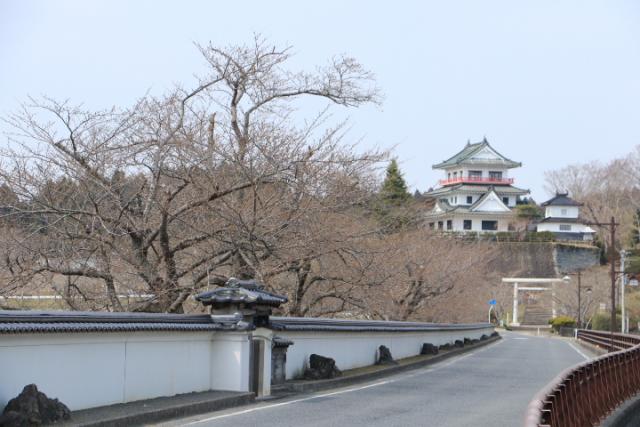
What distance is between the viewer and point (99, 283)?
67.4ft

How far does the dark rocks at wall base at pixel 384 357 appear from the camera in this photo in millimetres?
22469

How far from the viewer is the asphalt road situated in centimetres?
1166

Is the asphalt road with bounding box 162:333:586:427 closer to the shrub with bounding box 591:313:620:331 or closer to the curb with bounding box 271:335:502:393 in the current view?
the curb with bounding box 271:335:502:393

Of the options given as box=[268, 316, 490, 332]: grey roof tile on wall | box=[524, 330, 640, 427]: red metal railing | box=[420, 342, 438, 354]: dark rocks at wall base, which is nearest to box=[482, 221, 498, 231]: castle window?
box=[420, 342, 438, 354]: dark rocks at wall base

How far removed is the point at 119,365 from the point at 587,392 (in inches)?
246

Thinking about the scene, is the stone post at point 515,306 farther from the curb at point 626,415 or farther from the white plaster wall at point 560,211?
the curb at point 626,415

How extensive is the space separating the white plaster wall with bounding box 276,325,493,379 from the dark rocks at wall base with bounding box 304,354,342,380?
0.54 ft

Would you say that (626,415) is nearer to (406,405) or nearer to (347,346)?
(406,405)

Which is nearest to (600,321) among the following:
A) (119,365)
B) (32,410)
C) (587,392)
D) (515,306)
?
(515,306)

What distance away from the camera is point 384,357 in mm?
22578

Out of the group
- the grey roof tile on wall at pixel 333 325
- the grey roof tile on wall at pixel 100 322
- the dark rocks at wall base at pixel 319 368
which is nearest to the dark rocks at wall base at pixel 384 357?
the grey roof tile on wall at pixel 333 325

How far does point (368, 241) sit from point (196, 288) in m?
7.64

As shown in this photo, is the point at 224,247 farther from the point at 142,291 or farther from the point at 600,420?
the point at 600,420

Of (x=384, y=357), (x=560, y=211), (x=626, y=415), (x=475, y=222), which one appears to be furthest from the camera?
(x=475, y=222)
